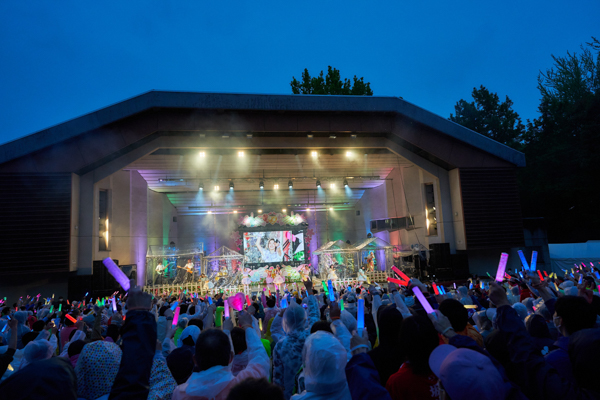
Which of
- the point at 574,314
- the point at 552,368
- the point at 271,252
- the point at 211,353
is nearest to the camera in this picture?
the point at 552,368

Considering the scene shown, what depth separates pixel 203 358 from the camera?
2.03 meters

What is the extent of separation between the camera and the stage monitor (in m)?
23.6

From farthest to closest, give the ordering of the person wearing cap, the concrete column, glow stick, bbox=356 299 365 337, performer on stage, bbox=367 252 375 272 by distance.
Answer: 1. performer on stage, bbox=367 252 375 272
2. the concrete column
3. glow stick, bbox=356 299 365 337
4. the person wearing cap

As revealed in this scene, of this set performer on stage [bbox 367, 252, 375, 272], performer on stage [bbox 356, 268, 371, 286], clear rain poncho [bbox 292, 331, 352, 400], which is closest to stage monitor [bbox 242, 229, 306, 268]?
performer on stage [bbox 367, 252, 375, 272]

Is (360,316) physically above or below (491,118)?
below

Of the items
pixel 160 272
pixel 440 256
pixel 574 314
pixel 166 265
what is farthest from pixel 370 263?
pixel 574 314

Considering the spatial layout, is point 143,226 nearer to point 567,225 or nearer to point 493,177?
point 493,177

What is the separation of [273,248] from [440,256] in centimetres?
1160

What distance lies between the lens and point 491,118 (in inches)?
1163

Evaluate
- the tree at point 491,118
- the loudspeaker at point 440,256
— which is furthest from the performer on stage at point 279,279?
the tree at point 491,118

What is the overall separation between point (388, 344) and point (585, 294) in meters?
3.09

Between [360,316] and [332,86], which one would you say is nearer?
[360,316]

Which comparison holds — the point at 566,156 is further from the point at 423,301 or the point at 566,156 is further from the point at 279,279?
the point at 423,301

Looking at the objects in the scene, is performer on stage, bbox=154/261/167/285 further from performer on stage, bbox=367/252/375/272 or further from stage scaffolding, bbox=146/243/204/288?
performer on stage, bbox=367/252/375/272
